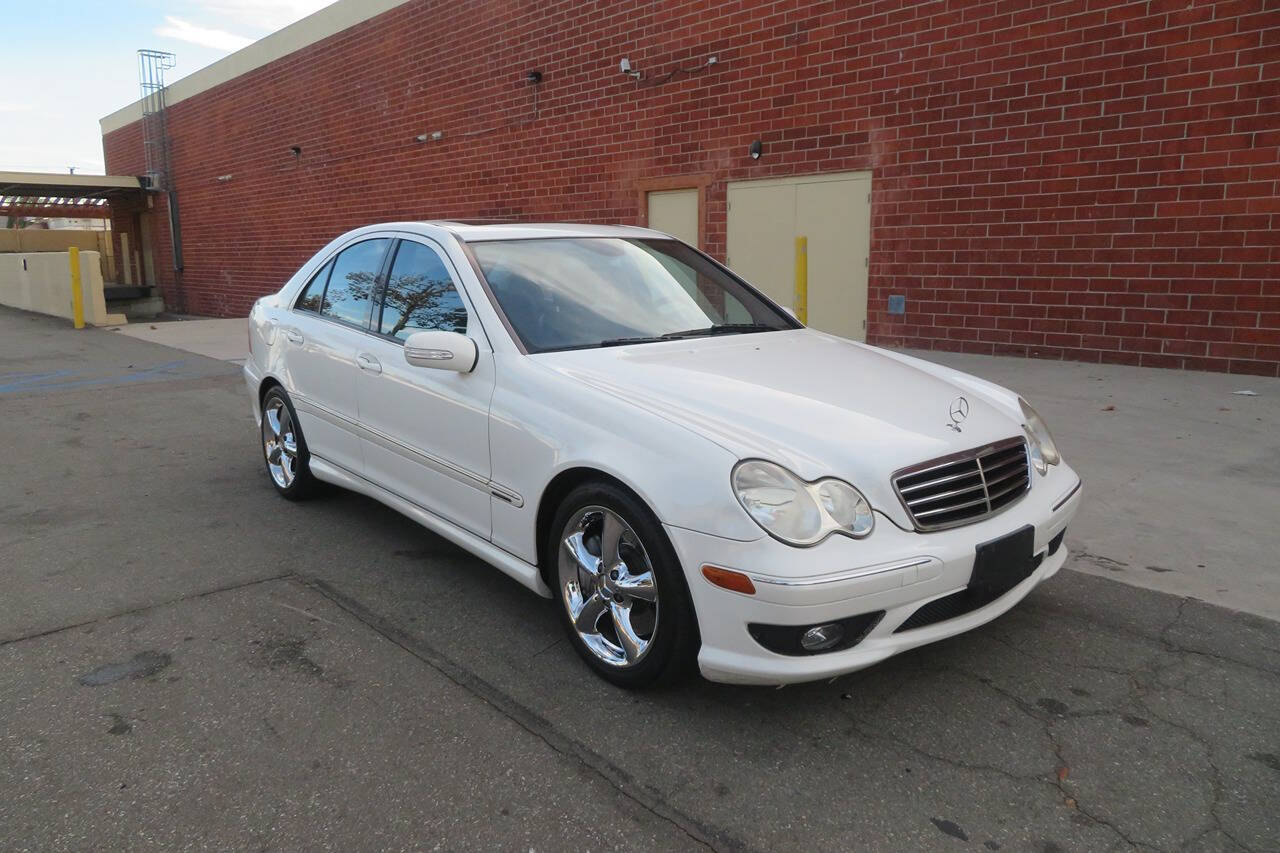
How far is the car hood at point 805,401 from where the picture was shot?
2840 millimetres

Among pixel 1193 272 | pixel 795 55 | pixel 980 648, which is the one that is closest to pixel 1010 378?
→ pixel 1193 272

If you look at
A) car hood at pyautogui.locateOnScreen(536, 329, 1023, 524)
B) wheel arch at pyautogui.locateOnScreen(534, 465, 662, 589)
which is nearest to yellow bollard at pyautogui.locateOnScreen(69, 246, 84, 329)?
car hood at pyautogui.locateOnScreen(536, 329, 1023, 524)

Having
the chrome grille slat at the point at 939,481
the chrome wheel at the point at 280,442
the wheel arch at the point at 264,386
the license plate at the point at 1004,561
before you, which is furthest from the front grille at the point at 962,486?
the wheel arch at the point at 264,386

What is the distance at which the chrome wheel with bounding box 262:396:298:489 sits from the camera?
5316 mm

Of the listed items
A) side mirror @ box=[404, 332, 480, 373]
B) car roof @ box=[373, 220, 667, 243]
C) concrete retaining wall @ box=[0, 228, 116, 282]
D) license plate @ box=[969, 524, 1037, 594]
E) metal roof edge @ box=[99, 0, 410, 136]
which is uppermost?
metal roof edge @ box=[99, 0, 410, 136]

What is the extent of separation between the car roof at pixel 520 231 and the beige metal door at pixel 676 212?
8.10m

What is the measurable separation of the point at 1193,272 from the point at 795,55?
5.14 metres

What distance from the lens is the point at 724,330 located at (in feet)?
13.8

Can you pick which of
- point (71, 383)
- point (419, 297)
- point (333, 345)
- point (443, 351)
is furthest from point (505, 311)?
point (71, 383)

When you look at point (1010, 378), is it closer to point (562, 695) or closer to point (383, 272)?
point (383, 272)

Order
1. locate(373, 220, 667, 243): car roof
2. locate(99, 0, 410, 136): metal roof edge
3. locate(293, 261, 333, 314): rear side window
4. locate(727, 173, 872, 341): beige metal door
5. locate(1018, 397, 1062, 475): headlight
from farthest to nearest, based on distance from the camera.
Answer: locate(99, 0, 410, 136): metal roof edge → locate(727, 173, 872, 341): beige metal door → locate(293, 261, 333, 314): rear side window → locate(373, 220, 667, 243): car roof → locate(1018, 397, 1062, 475): headlight

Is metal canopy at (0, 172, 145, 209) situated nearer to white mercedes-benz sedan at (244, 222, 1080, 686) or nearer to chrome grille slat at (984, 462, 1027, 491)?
white mercedes-benz sedan at (244, 222, 1080, 686)

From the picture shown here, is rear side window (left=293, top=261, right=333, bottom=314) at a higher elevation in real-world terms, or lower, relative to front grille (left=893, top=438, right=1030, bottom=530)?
higher

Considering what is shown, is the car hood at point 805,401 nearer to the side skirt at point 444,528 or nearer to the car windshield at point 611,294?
the car windshield at point 611,294
